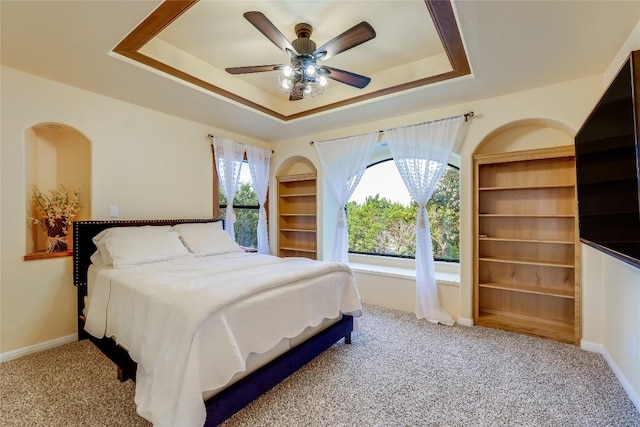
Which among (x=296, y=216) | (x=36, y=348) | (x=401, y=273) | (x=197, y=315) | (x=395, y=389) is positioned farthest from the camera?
(x=296, y=216)

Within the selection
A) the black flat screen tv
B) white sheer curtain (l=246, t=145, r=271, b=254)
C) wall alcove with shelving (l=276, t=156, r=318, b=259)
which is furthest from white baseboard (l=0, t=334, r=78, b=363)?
the black flat screen tv

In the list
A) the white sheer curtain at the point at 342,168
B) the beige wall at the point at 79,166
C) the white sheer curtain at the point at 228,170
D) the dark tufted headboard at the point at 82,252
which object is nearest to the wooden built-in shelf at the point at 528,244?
the white sheer curtain at the point at 342,168

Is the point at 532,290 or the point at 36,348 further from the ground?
the point at 532,290

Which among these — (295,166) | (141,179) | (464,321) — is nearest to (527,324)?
(464,321)

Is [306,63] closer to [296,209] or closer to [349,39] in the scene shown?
[349,39]

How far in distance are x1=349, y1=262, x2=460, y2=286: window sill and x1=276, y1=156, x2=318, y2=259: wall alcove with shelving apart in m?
0.94

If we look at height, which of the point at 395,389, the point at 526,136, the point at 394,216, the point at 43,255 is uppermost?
the point at 526,136

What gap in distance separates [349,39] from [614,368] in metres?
3.12

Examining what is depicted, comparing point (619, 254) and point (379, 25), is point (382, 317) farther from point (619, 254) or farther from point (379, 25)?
point (379, 25)

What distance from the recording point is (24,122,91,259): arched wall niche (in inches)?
107

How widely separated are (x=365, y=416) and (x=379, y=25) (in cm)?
286

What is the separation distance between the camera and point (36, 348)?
2.51 meters

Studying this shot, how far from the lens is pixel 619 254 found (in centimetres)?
146

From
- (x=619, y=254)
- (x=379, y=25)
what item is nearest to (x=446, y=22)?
(x=379, y=25)
